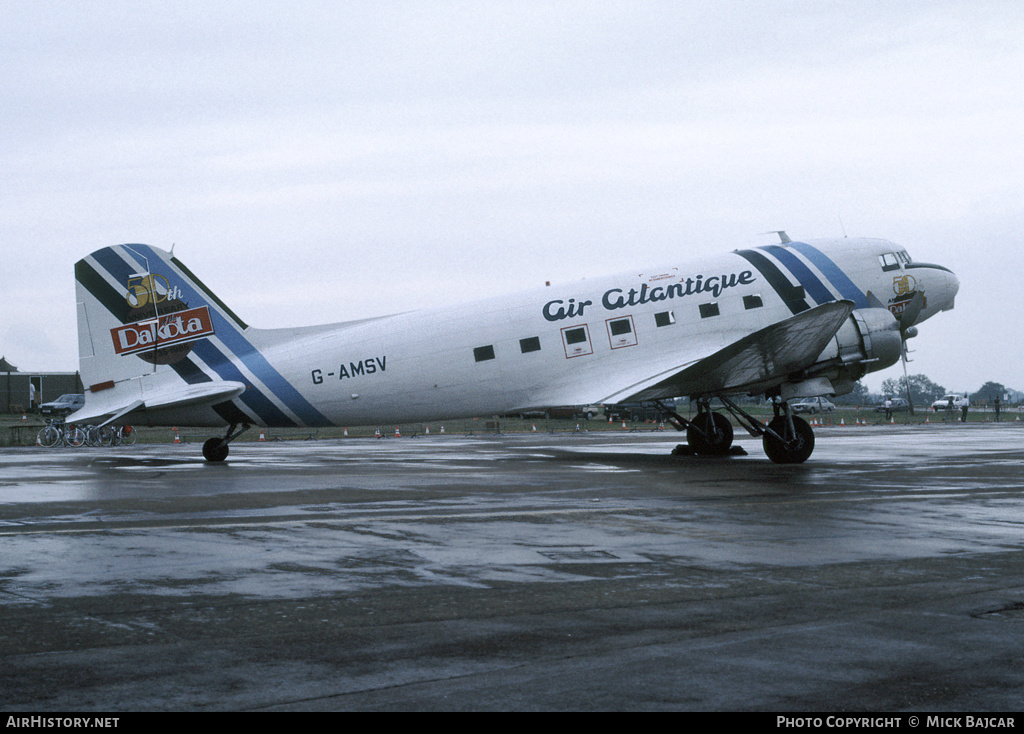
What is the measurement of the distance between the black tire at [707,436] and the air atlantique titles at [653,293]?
3364 millimetres

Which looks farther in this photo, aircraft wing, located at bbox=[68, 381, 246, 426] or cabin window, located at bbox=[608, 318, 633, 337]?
cabin window, located at bbox=[608, 318, 633, 337]

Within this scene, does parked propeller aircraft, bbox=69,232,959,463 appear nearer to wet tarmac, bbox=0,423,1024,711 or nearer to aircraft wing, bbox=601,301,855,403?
aircraft wing, bbox=601,301,855,403

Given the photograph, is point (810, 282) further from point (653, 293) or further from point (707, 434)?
point (707, 434)

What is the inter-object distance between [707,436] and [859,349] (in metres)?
4.75

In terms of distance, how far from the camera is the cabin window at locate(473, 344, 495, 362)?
24188mm

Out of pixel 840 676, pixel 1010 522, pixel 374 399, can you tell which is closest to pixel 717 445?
pixel 374 399

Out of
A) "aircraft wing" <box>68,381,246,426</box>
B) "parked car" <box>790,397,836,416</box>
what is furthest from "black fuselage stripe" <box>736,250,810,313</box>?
"parked car" <box>790,397,836,416</box>

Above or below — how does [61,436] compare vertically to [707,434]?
above

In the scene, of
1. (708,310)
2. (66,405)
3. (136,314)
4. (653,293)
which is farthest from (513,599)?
(66,405)

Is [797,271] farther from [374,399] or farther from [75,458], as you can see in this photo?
[75,458]

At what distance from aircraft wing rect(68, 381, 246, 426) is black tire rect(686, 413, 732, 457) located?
1149cm

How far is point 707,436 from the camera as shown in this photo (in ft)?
85.5

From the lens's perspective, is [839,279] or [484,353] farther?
[839,279]

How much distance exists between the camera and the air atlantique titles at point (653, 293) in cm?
2483
